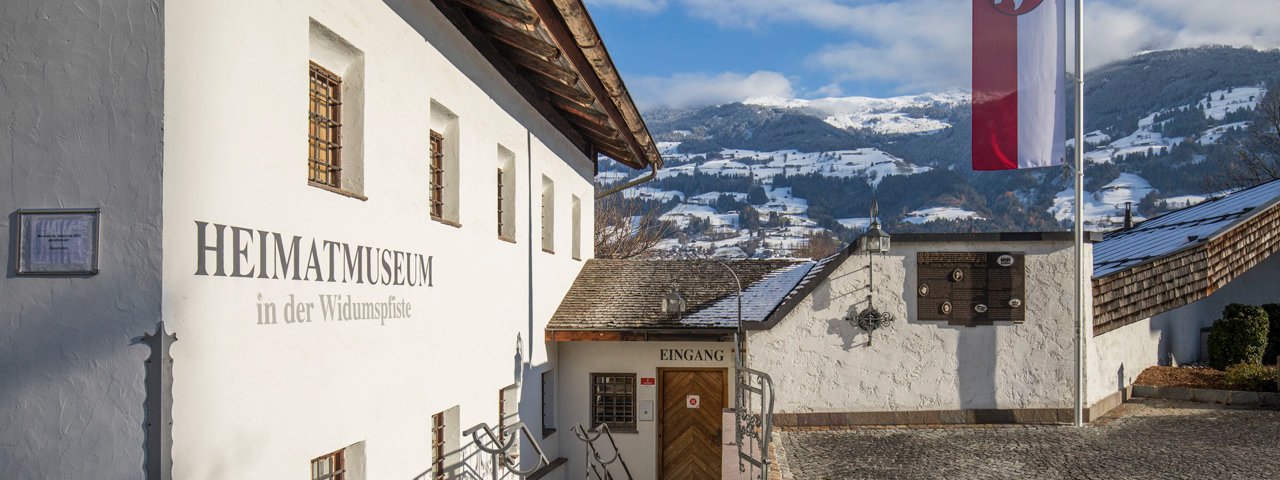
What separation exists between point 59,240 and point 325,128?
2.74 meters

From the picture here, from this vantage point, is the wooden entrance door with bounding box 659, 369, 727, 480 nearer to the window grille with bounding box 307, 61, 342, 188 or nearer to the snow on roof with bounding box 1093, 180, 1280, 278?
the snow on roof with bounding box 1093, 180, 1280, 278

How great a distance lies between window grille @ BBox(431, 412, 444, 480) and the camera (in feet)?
35.5

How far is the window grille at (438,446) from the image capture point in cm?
1083

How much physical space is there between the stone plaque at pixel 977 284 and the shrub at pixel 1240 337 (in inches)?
239

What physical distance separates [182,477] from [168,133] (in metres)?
1.99

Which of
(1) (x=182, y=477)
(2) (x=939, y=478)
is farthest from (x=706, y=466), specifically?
(1) (x=182, y=477)

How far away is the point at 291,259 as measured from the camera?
7.03m

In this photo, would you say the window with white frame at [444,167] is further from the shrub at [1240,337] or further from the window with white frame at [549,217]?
the shrub at [1240,337]

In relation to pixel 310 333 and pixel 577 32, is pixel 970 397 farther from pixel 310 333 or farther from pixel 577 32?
pixel 310 333

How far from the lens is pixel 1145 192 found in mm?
163750

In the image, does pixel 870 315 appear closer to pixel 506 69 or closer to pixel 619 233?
pixel 506 69

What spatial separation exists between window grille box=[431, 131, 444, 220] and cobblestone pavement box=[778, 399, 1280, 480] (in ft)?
15.2

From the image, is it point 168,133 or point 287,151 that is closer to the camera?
point 168,133

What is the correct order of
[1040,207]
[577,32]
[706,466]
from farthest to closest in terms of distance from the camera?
[1040,207] → [706,466] → [577,32]
